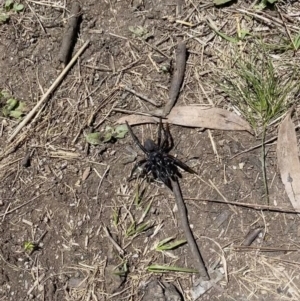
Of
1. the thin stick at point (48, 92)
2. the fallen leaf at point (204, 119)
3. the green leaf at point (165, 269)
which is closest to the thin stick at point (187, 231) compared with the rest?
the green leaf at point (165, 269)

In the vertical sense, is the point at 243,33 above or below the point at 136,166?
above

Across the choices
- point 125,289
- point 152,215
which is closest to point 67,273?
point 125,289

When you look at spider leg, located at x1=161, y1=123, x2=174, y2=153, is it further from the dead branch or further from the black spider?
the dead branch

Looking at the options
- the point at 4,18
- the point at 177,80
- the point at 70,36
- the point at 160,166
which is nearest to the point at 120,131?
the point at 160,166

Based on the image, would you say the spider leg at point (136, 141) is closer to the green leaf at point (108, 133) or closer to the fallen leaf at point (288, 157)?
the green leaf at point (108, 133)

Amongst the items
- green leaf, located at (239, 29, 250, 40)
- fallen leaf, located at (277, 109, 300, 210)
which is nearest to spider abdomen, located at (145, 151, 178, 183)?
fallen leaf, located at (277, 109, 300, 210)

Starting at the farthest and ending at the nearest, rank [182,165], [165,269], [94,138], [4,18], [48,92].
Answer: [4,18] < [48,92] < [94,138] < [182,165] < [165,269]

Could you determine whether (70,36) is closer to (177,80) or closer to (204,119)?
(177,80)
